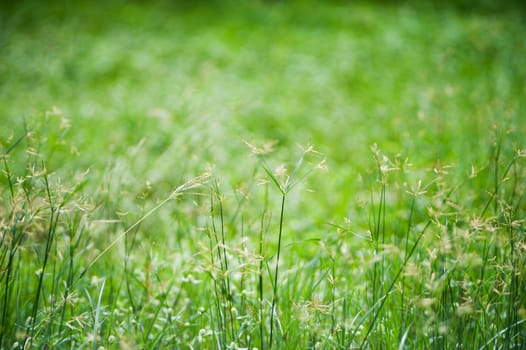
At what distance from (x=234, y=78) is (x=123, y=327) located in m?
3.93

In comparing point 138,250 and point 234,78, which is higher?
point 234,78

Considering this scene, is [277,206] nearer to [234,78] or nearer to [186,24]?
[234,78]

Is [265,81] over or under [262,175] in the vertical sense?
over

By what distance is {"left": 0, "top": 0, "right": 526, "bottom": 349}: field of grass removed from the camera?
4.30 ft

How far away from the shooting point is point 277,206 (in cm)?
291

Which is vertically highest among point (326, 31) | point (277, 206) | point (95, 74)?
point (326, 31)

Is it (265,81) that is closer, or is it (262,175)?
(262,175)

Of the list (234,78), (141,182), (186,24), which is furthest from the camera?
(186,24)

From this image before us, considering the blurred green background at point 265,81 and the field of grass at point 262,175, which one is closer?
the field of grass at point 262,175

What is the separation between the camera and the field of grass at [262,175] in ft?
4.30

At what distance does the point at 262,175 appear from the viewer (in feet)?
7.77

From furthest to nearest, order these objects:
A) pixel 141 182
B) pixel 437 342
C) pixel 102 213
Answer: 1. pixel 141 182
2. pixel 102 213
3. pixel 437 342

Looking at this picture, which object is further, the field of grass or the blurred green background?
the blurred green background

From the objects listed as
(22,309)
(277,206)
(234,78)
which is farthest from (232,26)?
(22,309)
